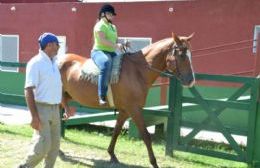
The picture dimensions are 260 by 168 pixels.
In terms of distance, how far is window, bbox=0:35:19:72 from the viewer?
16.6 m

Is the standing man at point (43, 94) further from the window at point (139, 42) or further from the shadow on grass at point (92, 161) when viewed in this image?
the window at point (139, 42)

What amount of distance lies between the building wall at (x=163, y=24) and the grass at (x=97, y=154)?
284cm

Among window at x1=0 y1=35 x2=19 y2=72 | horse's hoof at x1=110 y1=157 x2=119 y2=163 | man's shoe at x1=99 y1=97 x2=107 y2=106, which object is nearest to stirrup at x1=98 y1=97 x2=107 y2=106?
man's shoe at x1=99 y1=97 x2=107 y2=106

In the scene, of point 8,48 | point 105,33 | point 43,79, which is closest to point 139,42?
point 8,48

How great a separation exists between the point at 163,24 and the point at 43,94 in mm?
7924

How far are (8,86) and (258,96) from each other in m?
10.8

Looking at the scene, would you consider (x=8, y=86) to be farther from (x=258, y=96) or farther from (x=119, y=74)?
(x=258, y=96)

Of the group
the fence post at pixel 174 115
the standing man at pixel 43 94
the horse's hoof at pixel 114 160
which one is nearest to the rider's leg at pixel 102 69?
the horse's hoof at pixel 114 160

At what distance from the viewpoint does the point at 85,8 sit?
14578 mm

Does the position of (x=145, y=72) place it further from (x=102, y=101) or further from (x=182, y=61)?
(x=102, y=101)

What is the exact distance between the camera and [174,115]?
8.02 metres

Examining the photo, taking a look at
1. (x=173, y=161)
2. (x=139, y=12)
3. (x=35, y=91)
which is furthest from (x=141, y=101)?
(x=139, y=12)

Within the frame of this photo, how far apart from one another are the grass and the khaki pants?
1.65 meters

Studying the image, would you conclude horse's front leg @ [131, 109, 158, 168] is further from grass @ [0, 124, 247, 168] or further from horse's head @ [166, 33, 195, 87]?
horse's head @ [166, 33, 195, 87]
